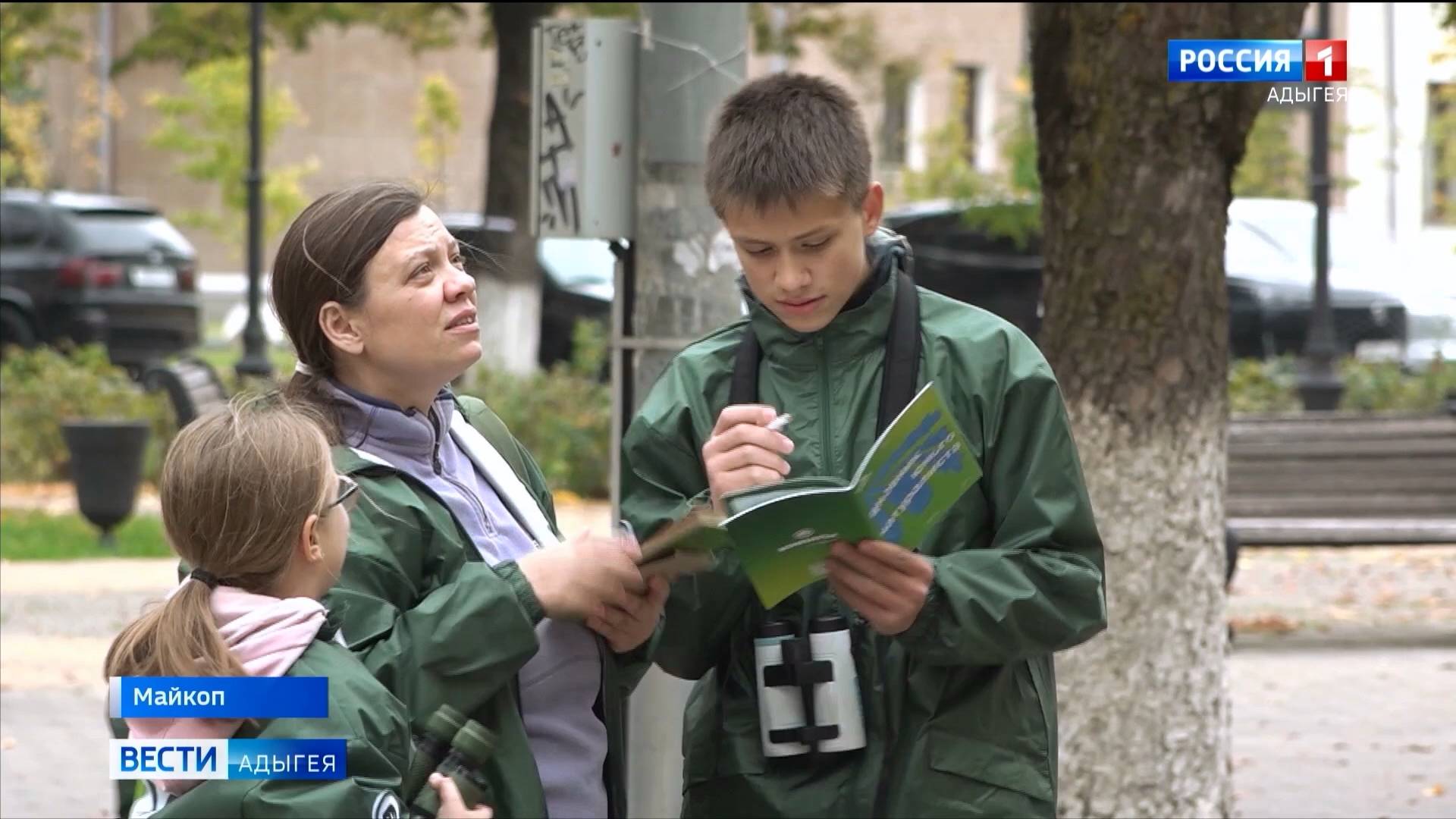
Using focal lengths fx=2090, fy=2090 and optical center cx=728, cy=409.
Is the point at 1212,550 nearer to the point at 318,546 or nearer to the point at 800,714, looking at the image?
the point at 800,714

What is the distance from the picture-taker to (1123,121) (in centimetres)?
557

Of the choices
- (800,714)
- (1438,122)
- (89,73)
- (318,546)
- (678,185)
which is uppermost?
(89,73)

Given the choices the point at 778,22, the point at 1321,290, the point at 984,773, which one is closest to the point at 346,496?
the point at 984,773

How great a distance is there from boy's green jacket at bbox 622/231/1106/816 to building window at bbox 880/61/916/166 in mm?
28962

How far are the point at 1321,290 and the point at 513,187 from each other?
6685mm

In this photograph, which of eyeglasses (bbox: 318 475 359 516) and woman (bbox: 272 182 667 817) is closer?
eyeglasses (bbox: 318 475 359 516)

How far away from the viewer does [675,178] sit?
5.38m

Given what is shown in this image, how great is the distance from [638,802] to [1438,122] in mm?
19718

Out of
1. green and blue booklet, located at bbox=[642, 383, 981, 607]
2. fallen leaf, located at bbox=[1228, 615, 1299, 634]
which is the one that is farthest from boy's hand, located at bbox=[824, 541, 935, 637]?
fallen leaf, located at bbox=[1228, 615, 1299, 634]

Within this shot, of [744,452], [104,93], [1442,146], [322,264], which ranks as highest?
[104,93]

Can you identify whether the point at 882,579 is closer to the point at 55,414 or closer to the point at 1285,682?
the point at 1285,682

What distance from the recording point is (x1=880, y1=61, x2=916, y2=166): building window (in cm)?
3266

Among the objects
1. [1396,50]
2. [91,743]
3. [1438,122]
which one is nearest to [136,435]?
[91,743]

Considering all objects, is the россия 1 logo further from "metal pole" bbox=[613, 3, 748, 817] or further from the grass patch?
the grass patch
